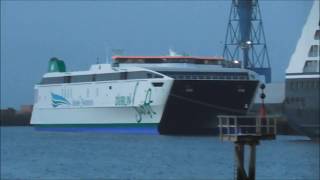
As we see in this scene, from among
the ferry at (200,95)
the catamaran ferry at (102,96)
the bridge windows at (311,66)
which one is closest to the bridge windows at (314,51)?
the bridge windows at (311,66)

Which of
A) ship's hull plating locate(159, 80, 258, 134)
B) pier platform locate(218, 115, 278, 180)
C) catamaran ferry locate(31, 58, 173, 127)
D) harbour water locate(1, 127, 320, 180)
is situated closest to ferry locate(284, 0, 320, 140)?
harbour water locate(1, 127, 320, 180)

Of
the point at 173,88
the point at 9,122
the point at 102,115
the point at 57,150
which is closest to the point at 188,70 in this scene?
the point at 173,88

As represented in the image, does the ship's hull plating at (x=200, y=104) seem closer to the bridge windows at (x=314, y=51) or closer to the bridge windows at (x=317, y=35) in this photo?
the bridge windows at (x=317, y=35)

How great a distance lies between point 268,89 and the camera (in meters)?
101

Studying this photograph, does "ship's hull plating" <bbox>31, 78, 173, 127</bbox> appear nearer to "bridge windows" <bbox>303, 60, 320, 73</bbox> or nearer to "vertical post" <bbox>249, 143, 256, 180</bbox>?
"bridge windows" <bbox>303, 60, 320, 73</bbox>

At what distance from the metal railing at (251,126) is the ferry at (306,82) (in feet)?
108

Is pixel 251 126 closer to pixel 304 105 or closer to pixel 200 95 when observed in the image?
pixel 304 105

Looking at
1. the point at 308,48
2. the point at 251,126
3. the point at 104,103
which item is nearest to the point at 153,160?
the point at 308,48

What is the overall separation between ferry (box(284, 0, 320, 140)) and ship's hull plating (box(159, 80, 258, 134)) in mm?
21045

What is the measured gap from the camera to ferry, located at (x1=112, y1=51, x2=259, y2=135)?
87.7 meters

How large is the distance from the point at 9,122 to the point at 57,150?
95422 mm

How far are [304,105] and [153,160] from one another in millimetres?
10832

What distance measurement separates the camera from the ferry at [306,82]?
63.1 meters

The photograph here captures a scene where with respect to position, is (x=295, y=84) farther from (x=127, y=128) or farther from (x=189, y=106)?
(x=127, y=128)
